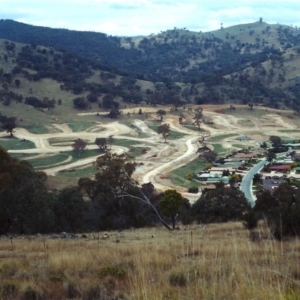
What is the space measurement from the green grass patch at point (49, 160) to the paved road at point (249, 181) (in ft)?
79.3

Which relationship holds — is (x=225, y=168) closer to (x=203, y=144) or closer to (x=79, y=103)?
(x=203, y=144)

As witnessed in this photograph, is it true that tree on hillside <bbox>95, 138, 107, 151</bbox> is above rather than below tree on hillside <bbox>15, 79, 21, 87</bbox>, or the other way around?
below

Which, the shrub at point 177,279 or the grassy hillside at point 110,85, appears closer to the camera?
the shrub at point 177,279

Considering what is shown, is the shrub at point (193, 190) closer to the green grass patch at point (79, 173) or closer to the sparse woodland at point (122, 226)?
the sparse woodland at point (122, 226)

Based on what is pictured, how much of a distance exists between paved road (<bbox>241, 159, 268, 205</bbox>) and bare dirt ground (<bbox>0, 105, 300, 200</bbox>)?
4867 millimetres

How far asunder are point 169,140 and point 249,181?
28.1 m

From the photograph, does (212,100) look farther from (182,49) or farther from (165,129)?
(182,49)

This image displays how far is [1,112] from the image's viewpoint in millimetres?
83500

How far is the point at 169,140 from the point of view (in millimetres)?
73938

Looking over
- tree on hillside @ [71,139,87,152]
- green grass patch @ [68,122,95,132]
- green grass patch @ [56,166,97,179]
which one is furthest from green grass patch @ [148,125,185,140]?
green grass patch @ [56,166,97,179]

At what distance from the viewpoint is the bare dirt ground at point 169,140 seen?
2213 inches

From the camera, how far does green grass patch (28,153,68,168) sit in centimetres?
5666

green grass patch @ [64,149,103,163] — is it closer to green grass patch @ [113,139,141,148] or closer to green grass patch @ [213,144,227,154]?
green grass patch @ [113,139,141,148]

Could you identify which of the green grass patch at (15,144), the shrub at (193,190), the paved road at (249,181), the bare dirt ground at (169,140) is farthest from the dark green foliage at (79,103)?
the shrub at (193,190)
